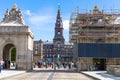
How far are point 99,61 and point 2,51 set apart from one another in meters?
15.6

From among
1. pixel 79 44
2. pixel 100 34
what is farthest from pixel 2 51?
pixel 100 34

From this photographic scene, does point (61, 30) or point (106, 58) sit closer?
point (106, 58)

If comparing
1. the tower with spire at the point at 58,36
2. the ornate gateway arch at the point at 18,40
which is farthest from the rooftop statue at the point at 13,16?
the tower with spire at the point at 58,36

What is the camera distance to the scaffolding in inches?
2131

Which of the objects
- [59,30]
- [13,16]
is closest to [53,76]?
[13,16]

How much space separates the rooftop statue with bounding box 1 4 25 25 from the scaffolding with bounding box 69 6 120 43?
29.4ft

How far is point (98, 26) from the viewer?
55375 mm

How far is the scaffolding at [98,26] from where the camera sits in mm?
54125

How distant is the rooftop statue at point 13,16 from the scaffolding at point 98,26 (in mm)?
8965

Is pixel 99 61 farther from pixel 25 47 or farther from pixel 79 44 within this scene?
pixel 25 47

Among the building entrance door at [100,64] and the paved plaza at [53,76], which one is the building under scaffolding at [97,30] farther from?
the paved plaza at [53,76]

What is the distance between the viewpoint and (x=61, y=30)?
183 meters

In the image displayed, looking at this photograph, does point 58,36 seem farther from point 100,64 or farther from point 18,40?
point 18,40

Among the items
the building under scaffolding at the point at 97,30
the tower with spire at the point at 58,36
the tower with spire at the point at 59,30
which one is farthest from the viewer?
the tower with spire at the point at 58,36
